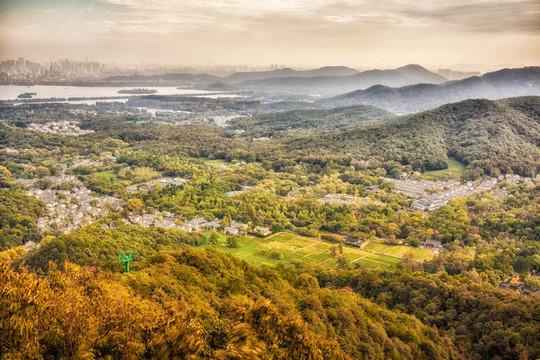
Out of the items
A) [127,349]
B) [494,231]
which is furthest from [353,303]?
[494,231]

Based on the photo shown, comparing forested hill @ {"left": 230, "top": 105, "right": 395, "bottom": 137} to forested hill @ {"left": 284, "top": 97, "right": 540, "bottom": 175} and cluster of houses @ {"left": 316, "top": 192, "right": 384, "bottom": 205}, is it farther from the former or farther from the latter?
cluster of houses @ {"left": 316, "top": 192, "right": 384, "bottom": 205}

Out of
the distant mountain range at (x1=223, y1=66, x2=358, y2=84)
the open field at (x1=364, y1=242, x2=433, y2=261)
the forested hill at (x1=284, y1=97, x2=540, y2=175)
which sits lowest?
the open field at (x1=364, y1=242, x2=433, y2=261)

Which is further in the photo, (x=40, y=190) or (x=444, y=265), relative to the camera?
(x=40, y=190)

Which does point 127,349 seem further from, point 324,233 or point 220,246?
point 324,233

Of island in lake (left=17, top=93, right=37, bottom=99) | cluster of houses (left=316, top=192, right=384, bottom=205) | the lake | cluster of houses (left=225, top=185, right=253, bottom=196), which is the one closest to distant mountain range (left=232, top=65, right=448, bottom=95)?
the lake

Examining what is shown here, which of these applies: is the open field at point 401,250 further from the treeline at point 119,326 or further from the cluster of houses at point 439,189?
the treeline at point 119,326
